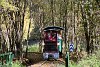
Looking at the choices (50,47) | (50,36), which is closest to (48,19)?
(50,36)

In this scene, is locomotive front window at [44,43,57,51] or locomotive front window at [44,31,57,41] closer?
locomotive front window at [44,43,57,51]

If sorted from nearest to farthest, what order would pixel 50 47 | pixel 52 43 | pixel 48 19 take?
pixel 50 47 → pixel 52 43 → pixel 48 19

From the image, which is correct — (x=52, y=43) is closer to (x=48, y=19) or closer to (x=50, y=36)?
(x=50, y=36)

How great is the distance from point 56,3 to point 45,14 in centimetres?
448

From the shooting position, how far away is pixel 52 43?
92.9 ft

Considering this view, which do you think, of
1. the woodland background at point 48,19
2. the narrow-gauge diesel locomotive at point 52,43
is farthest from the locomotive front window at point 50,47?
the woodland background at point 48,19

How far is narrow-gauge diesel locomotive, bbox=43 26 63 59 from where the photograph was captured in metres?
27.5

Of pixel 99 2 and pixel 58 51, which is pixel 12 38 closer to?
pixel 58 51

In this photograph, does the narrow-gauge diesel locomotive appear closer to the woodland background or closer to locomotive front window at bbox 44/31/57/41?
locomotive front window at bbox 44/31/57/41

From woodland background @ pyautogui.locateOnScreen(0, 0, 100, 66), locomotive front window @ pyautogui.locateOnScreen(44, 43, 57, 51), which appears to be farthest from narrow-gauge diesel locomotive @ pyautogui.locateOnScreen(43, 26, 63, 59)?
woodland background @ pyautogui.locateOnScreen(0, 0, 100, 66)

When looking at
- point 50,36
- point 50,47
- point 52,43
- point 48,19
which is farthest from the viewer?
point 48,19

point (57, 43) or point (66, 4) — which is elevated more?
point (66, 4)

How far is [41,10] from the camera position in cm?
4472

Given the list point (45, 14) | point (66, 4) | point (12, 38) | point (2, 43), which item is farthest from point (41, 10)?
point (12, 38)
